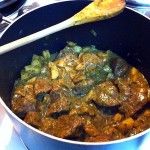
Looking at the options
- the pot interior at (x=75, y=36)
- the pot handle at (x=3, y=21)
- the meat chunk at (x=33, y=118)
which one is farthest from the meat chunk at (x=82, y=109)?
the pot handle at (x=3, y=21)

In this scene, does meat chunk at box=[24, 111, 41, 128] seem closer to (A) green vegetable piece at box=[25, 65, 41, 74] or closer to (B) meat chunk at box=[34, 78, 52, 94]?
(B) meat chunk at box=[34, 78, 52, 94]

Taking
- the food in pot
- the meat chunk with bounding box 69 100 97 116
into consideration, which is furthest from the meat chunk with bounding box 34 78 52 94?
the meat chunk with bounding box 69 100 97 116

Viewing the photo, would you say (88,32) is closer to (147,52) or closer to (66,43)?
(66,43)

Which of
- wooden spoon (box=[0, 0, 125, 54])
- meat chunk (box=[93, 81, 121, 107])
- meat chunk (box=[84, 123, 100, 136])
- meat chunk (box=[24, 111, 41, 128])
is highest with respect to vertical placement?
wooden spoon (box=[0, 0, 125, 54])

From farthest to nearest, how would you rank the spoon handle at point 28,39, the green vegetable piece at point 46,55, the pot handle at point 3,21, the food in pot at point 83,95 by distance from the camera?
1. the green vegetable piece at point 46,55
2. the pot handle at point 3,21
3. the food in pot at point 83,95
4. the spoon handle at point 28,39

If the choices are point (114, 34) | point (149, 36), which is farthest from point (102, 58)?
point (149, 36)

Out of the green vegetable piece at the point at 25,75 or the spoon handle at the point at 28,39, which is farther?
the green vegetable piece at the point at 25,75

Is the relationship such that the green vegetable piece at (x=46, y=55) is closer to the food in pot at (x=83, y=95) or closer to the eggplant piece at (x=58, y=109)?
the food in pot at (x=83, y=95)
